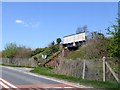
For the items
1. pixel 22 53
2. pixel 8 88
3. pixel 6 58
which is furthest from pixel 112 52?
pixel 6 58

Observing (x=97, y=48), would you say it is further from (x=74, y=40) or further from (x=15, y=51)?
(x=15, y=51)

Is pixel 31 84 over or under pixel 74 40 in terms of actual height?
under

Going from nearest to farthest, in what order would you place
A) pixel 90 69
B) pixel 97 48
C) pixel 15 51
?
pixel 90 69 < pixel 97 48 < pixel 15 51

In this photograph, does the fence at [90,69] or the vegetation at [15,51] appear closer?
the fence at [90,69]

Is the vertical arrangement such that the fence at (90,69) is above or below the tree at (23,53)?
below

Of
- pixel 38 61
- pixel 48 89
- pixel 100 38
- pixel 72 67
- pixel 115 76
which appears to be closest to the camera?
pixel 48 89

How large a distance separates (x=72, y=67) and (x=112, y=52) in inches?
266

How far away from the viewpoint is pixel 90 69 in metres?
25.4

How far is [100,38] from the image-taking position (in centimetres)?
3153

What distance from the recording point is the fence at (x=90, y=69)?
2220cm

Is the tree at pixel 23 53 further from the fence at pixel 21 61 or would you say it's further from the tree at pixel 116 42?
the tree at pixel 116 42

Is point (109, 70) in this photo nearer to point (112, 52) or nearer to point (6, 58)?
point (112, 52)

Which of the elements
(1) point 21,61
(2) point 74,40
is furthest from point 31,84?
(1) point 21,61

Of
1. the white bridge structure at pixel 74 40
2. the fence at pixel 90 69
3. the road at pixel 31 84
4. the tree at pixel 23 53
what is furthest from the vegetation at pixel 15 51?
the road at pixel 31 84
